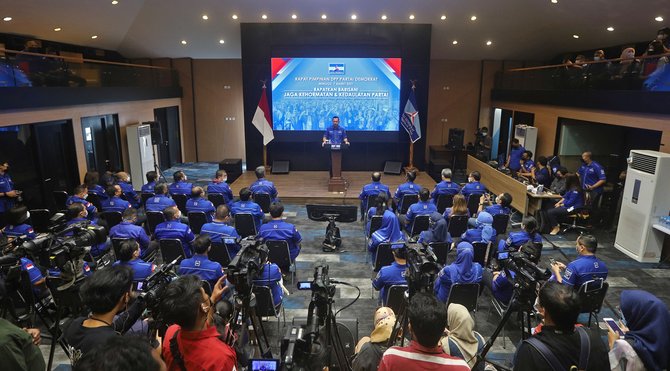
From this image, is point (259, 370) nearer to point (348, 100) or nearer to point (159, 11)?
point (348, 100)

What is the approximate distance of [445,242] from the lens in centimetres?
545

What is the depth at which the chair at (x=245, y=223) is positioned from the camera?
6559mm

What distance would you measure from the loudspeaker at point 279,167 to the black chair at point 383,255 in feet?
24.8

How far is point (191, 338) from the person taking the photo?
2146mm

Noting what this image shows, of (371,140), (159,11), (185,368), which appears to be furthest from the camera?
(371,140)

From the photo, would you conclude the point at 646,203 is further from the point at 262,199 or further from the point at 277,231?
the point at 262,199

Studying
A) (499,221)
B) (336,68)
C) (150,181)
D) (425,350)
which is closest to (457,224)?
(499,221)

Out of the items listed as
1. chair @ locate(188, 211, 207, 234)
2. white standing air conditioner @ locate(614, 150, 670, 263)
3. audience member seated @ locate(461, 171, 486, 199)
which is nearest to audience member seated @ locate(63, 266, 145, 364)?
chair @ locate(188, 211, 207, 234)

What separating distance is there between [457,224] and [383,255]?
182 centimetres

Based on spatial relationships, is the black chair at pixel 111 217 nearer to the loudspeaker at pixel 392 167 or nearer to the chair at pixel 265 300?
the chair at pixel 265 300

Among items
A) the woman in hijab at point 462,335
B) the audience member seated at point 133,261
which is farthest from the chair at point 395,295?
the audience member seated at point 133,261

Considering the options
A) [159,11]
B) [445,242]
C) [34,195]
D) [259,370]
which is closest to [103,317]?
[259,370]

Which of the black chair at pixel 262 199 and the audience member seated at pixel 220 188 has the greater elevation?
the audience member seated at pixel 220 188

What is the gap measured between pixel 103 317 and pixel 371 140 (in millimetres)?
10853
